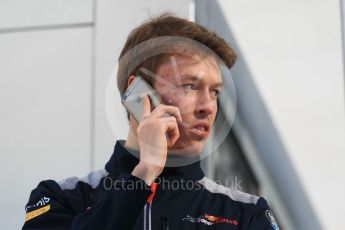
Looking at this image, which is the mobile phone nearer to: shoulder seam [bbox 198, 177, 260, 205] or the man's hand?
the man's hand

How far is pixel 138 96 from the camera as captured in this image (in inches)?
38.4

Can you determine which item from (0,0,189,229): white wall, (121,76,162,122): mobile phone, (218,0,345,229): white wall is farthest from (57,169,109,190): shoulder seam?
(218,0,345,229): white wall

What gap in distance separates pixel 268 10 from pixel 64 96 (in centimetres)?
51

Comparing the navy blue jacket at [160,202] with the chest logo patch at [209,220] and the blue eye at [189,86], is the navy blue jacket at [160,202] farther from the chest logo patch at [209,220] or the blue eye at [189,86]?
the blue eye at [189,86]

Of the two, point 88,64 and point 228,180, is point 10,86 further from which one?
point 228,180

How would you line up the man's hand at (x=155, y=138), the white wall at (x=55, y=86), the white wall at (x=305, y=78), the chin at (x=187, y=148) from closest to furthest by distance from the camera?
the man's hand at (x=155, y=138) → the chin at (x=187, y=148) → the white wall at (x=305, y=78) → the white wall at (x=55, y=86)

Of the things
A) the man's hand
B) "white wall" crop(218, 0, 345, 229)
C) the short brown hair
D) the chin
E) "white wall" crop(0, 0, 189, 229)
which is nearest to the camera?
the man's hand

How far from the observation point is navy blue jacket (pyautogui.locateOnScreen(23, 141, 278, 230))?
925 mm

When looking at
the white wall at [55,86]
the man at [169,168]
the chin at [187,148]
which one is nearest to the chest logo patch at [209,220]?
the man at [169,168]

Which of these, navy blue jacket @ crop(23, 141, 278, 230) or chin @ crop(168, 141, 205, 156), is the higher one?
chin @ crop(168, 141, 205, 156)

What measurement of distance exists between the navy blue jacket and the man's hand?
0.03 metres

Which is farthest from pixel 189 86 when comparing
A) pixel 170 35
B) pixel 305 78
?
pixel 305 78

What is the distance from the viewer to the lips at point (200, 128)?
957mm

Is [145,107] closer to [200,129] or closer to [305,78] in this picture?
[200,129]
